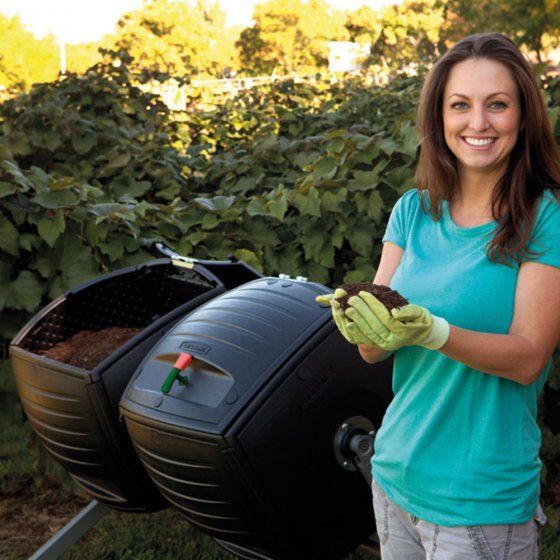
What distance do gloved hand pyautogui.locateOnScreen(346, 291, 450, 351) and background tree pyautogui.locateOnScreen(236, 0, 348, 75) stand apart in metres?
61.3

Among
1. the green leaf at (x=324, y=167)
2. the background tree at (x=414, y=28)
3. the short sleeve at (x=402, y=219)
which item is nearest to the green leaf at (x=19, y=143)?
the green leaf at (x=324, y=167)

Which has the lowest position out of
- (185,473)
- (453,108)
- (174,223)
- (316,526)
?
(316,526)

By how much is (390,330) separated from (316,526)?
0.83 m

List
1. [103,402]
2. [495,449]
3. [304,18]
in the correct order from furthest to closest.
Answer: [304,18]
[103,402]
[495,449]

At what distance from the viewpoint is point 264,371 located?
2152 millimetres

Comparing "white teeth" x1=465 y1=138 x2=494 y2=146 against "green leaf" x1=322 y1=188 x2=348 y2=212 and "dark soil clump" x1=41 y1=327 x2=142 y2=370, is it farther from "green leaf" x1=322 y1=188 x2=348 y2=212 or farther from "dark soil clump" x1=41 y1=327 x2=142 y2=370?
"green leaf" x1=322 y1=188 x2=348 y2=212

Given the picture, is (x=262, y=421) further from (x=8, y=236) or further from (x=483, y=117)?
(x=8, y=236)

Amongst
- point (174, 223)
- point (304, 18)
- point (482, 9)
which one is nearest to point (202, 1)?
point (304, 18)

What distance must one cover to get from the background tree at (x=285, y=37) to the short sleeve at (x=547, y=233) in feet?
201

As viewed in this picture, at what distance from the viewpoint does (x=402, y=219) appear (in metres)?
2.03

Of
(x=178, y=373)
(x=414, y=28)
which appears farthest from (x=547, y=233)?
(x=414, y=28)

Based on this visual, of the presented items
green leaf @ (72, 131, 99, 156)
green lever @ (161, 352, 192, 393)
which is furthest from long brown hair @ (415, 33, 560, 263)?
green leaf @ (72, 131, 99, 156)

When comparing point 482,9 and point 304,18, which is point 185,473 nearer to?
point 482,9

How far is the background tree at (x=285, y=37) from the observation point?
6175 centimetres
